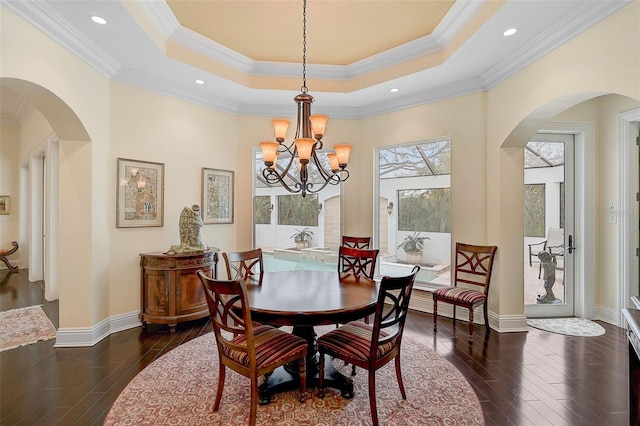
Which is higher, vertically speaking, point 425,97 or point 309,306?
point 425,97

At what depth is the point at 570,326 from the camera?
3.93m

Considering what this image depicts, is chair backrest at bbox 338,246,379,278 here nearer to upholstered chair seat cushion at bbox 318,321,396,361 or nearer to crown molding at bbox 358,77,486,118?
upholstered chair seat cushion at bbox 318,321,396,361

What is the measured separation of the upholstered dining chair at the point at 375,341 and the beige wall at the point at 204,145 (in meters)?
2.16

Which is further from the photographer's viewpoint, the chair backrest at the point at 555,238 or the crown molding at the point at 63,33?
the chair backrest at the point at 555,238

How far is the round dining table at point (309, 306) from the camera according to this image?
7.15ft

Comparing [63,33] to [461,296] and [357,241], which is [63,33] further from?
[461,296]

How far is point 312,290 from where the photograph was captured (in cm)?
270

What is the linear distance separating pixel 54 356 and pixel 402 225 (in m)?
4.41

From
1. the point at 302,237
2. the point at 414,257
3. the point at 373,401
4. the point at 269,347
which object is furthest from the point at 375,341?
the point at 302,237

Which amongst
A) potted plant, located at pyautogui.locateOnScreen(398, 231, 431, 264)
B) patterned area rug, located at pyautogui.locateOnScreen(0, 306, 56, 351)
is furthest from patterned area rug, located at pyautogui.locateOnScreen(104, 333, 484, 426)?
potted plant, located at pyautogui.locateOnScreen(398, 231, 431, 264)

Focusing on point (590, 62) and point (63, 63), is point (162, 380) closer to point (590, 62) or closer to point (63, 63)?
point (63, 63)

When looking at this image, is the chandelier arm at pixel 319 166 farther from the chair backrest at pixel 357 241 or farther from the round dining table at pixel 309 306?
the chair backrest at pixel 357 241

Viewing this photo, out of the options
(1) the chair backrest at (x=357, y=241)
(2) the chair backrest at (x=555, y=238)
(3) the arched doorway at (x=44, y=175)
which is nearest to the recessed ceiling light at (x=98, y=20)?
(3) the arched doorway at (x=44, y=175)

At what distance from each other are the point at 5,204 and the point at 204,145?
5.63 m
